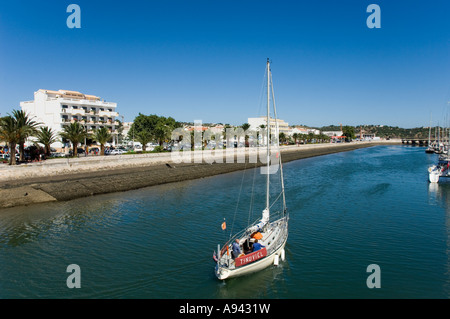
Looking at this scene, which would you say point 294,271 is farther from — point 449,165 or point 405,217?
point 449,165

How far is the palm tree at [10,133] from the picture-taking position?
41.9 meters

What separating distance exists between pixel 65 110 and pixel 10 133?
30.3 meters

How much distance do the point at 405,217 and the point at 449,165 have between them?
30070 mm

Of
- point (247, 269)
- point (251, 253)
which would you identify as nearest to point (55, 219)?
point (247, 269)

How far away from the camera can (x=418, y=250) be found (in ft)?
69.3

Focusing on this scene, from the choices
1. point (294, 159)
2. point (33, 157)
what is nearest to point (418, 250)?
point (33, 157)

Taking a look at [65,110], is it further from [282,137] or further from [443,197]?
[282,137]

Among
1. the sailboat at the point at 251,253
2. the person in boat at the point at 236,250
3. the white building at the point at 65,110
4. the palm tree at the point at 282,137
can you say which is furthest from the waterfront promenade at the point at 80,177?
the palm tree at the point at 282,137

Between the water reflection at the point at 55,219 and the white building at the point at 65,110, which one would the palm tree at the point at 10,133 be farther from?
the white building at the point at 65,110

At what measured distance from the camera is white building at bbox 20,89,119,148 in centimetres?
6975

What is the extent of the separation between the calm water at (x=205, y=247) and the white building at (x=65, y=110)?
4249 centimetres

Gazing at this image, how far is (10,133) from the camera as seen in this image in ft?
138

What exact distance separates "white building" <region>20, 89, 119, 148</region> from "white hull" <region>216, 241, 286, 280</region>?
62.3 metres

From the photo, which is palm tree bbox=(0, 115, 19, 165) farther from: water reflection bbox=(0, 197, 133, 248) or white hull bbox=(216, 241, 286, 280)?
white hull bbox=(216, 241, 286, 280)
